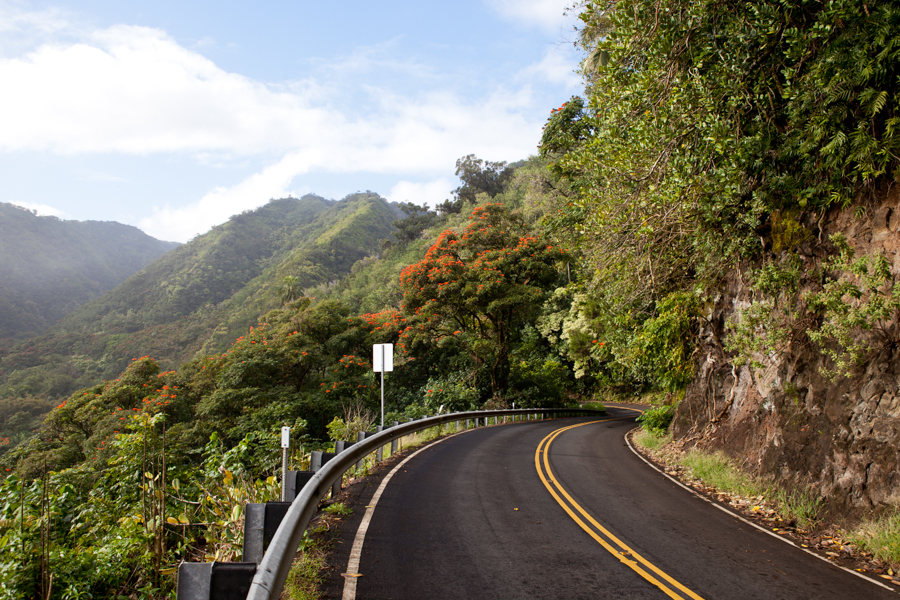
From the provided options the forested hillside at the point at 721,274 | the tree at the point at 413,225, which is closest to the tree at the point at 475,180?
the tree at the point at 413,225

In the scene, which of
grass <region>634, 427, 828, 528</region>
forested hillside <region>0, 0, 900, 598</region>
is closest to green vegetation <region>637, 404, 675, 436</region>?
forested hillside <region>0, 0, 900, 598</region>

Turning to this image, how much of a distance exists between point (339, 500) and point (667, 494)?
18.5 feet

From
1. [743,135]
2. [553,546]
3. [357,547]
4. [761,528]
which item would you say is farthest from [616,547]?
[743,135]

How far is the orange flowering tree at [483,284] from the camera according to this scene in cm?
2442

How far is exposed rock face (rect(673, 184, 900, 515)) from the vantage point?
643 cm

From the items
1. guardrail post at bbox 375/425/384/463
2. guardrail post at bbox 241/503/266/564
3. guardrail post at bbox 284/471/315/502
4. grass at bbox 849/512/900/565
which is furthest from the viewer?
guardrail post at bbox 375/425/384/463

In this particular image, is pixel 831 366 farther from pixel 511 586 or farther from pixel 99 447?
pixel 99 447

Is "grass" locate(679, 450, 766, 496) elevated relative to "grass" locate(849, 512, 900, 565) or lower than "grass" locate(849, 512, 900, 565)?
lower

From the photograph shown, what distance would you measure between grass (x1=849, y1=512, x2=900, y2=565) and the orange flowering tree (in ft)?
59.1

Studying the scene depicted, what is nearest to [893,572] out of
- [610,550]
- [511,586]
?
[610,550]

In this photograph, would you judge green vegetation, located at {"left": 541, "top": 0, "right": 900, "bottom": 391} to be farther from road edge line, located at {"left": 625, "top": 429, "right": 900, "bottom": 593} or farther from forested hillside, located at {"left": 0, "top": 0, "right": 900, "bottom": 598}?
road edge line, located at {"left": 625, "top": 429, "right": 900, "bottom": 593}

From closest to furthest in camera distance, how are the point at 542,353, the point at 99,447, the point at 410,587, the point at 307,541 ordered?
the point at 410,587 → the point at 307,541 → the point at 99,447 → the point at 542,353

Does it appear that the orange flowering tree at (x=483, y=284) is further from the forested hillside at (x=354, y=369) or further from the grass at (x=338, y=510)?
the grass at (x=338, y=510)

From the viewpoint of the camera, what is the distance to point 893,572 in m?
5.43
